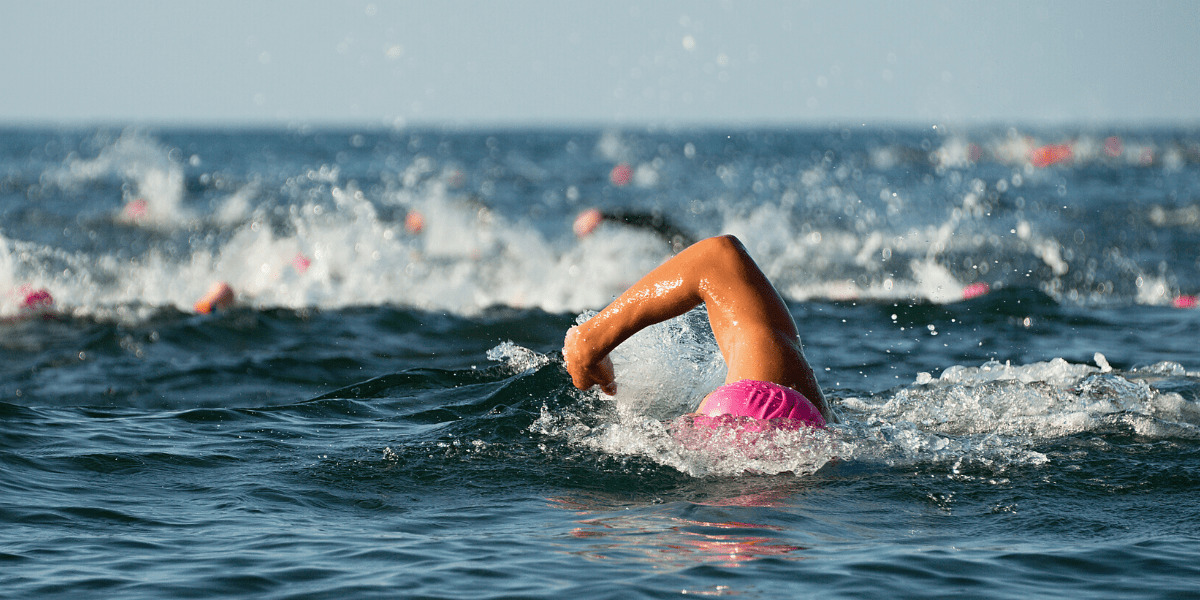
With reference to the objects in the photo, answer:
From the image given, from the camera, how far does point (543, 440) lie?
5.37 metres

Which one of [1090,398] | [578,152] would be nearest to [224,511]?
[1090,398]

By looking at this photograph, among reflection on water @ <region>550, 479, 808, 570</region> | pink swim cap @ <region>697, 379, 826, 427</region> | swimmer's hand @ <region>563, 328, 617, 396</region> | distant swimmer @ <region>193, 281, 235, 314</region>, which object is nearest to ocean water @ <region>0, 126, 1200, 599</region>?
reflection on water @ <region>550, 479, 808, 570</region>

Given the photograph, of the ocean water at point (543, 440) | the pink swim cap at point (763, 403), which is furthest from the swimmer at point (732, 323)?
the ocean water at point (543, 440)

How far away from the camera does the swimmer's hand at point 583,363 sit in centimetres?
461

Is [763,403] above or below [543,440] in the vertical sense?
above

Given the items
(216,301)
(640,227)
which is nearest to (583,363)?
(216,301)

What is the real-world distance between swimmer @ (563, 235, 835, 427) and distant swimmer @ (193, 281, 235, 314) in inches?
263

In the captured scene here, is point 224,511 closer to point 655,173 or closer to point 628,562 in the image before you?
point 628,562

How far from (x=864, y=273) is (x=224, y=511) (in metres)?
11.5

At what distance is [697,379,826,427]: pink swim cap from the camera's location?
4332 mm

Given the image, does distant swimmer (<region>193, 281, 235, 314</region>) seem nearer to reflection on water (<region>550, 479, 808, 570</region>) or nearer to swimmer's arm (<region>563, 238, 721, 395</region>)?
swimmer's arm (<region>563, 238, 721, 395</region>)

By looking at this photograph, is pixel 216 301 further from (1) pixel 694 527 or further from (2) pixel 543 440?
(1) pixel 694 527

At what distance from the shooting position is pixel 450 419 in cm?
603

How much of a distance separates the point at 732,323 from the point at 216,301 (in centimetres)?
726
